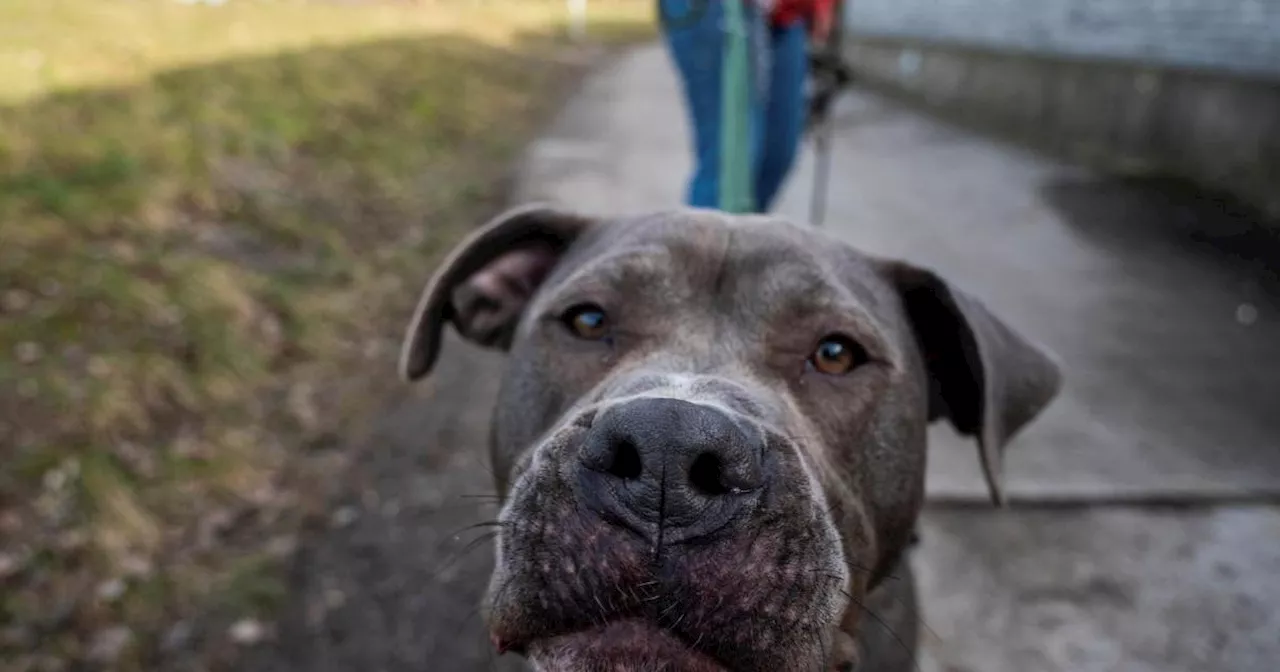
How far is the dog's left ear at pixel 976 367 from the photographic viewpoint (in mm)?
2508

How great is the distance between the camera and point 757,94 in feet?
14.4

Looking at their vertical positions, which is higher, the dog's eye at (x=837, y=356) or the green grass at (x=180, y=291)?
the dog's eye at (x=837, y=356)

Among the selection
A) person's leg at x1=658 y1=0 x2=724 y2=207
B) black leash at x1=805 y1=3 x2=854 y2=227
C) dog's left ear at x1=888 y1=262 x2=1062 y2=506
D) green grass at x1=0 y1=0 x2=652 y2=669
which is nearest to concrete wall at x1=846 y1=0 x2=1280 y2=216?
black leash at x1=805 y1=3 x2=854 y2=227

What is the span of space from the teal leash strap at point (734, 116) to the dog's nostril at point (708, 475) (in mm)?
2275

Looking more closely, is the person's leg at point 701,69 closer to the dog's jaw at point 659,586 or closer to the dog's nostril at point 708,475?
the dog's jaw at point 659,586

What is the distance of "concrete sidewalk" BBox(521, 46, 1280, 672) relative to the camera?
3250mm

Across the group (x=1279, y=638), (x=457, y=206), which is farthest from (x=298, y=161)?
(x=1279, y=638)

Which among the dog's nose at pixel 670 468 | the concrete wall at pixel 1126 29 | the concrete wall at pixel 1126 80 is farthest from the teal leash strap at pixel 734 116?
the concrete wall at pixel 1126 29

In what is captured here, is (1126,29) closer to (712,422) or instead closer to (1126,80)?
(1126,80)

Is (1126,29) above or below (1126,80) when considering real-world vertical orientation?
above

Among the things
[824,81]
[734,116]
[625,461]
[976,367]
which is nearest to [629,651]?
[625,461]

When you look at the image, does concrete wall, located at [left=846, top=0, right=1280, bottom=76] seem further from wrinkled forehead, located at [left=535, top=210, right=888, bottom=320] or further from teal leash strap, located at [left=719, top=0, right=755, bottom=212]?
wrinkled forehead, located at [left=535, top=210, right=888, bottom=320]

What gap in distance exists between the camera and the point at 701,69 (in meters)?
4.23

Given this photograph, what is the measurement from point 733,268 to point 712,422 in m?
0.93
